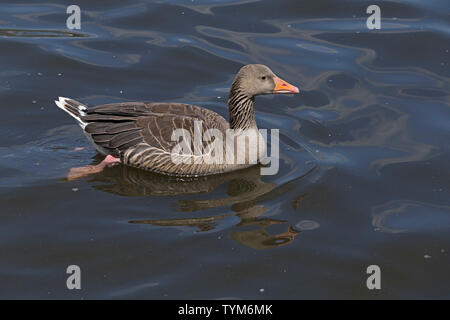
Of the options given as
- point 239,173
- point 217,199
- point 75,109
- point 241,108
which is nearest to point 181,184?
point 217,199

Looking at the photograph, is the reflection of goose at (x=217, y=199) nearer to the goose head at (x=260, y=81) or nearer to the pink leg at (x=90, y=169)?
the pink leg at (x=90, y=169)

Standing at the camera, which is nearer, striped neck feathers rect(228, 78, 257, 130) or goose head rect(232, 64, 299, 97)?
goose head rect(232, 64, 299, 97)

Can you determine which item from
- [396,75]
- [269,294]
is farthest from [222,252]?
[396,75]

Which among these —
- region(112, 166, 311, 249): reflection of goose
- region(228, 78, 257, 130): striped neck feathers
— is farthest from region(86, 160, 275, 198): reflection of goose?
region(228, 78, 257, 130): striped neck feathers

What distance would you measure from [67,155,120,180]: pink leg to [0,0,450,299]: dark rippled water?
16 cm

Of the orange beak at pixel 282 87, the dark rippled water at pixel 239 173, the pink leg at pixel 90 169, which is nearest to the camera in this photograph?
the dark rippled water at pixel 239 173

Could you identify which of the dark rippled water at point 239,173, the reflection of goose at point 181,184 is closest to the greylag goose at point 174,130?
the reflection of goose at point 181,184

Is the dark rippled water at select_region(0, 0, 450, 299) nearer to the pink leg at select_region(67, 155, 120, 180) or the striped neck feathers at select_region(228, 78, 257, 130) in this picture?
the pink leg at select_region(67, 155, 120, 180)

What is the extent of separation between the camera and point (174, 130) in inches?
441

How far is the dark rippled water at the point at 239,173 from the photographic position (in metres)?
9.11

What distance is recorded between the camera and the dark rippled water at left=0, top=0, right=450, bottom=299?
911 centimetres

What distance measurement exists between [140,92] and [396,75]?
505 centimetres

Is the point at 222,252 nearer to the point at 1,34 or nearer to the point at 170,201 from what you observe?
the point at 170,201

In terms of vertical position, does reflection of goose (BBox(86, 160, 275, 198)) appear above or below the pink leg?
below
